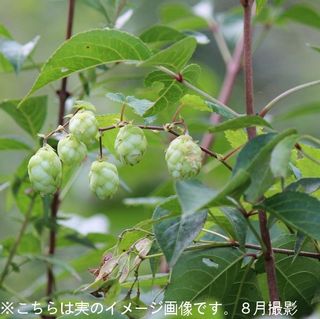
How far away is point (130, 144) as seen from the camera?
2.96 feet

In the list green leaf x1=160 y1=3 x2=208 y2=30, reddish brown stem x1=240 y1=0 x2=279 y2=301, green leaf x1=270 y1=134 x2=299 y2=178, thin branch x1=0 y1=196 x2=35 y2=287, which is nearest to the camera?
green leaf x1=270 y1=134 x2=299 y2=178

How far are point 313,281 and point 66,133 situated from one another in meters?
0.35

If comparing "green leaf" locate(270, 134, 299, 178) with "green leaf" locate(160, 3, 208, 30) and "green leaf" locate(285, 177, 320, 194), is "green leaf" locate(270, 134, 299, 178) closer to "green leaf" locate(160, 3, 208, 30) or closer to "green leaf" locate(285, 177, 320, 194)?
"green leaf" locate(285, 177, 320, 194)

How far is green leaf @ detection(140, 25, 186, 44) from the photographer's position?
1452mm

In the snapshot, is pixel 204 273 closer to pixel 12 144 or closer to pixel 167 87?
pixel 167 87

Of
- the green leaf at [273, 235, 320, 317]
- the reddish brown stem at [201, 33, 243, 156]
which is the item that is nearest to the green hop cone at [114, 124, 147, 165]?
the green leaf at [273, 235, 320, 317]

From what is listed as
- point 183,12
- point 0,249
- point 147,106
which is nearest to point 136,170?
point 183,12

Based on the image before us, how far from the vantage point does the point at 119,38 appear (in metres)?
0.92

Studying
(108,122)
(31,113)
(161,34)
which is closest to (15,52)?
(31,113)

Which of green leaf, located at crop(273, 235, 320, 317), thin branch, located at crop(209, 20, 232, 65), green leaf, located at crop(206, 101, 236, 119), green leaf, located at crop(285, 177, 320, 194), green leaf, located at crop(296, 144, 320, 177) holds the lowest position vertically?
green leaf, located at crop(273, 235, 320, 317)

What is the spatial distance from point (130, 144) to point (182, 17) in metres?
1.35

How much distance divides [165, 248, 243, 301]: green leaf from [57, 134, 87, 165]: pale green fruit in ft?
0.60

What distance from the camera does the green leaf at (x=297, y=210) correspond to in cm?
84

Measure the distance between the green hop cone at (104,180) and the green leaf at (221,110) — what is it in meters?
0.14
